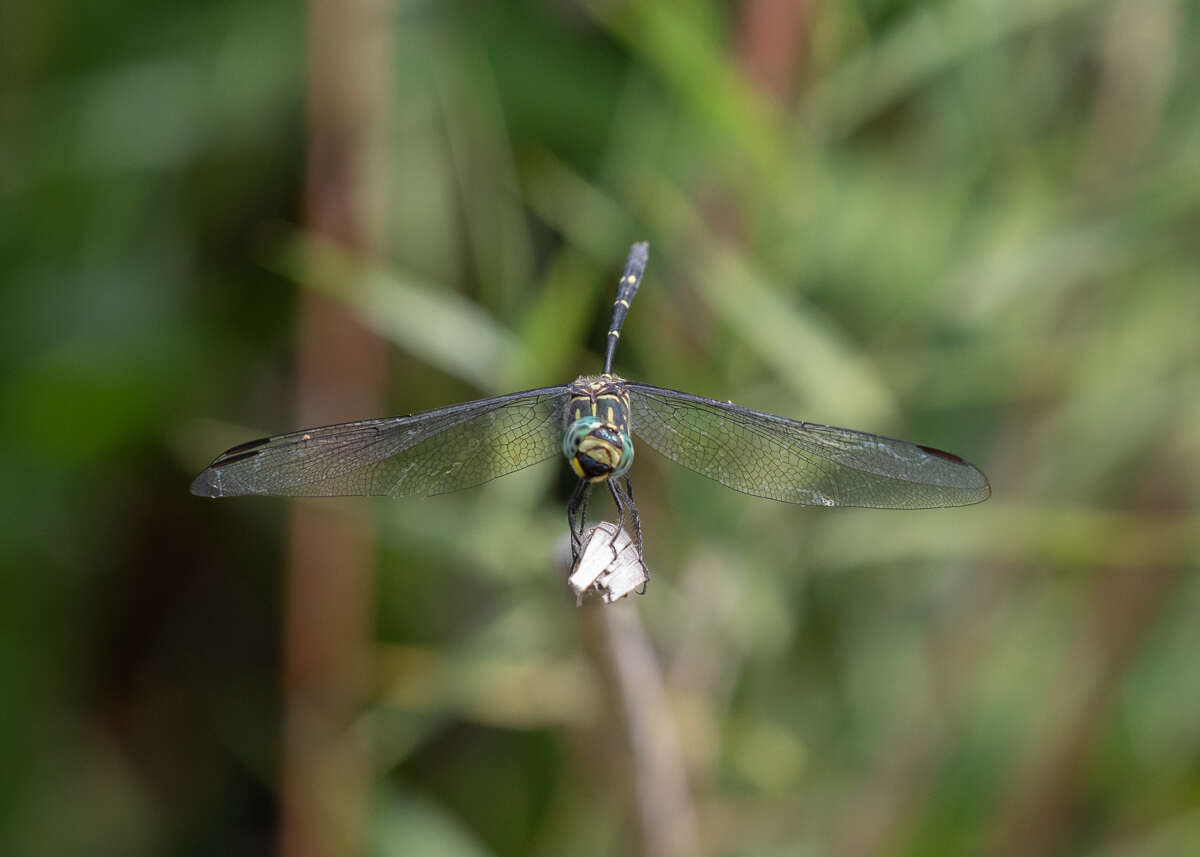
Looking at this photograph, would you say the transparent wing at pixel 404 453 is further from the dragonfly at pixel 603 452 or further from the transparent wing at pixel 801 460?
the transparent wing at pixel 801 460

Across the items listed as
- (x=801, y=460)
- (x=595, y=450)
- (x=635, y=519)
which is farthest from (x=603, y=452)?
(x=801, y=460)

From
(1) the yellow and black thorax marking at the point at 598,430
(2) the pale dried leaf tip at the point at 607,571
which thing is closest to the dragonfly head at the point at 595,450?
Result: (1) the yellow and black thorax marking at the point at 598,430

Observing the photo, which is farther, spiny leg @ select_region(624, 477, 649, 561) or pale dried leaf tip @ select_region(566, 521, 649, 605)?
spiny leg @ select_region(624, 477, 649, 561)

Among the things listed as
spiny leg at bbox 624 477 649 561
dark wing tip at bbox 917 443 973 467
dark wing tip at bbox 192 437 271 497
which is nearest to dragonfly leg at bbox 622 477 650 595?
spiny leg at bbox 624 477 649 561

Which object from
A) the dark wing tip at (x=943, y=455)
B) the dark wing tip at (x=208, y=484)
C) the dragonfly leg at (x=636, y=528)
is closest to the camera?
the dragonfly leg at (x=636, y=528)

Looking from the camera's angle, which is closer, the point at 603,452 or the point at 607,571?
the point at 607,571

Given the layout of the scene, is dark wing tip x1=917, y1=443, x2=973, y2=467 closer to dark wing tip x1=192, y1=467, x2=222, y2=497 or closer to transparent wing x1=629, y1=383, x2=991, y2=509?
transparent wing x1=629, y1=383, x2=991, y2=509

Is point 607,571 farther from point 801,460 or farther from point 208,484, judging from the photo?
point 208,484
